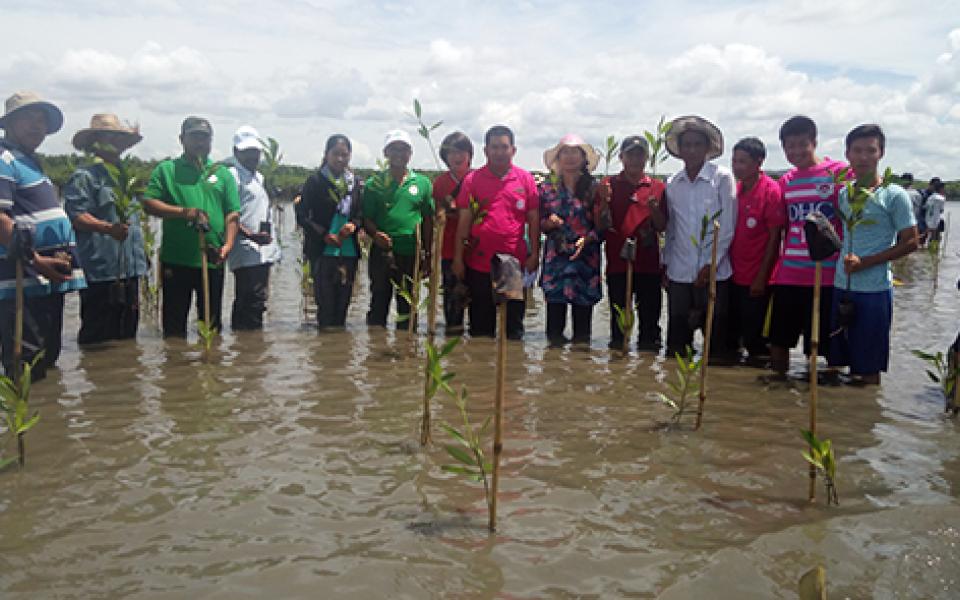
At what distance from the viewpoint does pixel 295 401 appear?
470 centimetres

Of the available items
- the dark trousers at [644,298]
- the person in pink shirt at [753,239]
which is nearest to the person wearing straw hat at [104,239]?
the dark trousers at [644,298]

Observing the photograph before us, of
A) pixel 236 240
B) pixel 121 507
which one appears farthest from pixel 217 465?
pixel 236 240

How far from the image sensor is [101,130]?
19.8ft

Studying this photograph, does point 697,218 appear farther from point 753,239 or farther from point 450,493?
point 450,493

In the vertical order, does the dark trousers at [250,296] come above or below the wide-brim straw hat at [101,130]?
below

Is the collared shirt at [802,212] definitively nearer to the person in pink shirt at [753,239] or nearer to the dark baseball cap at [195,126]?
the person in pink shirt at [753,239]

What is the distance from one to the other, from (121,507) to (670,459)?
2615mm

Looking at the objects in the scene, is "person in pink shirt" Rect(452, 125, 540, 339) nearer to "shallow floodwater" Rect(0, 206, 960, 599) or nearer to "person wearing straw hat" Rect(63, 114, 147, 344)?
"shallow floodwater" Rect(0, 206, 960, 599)

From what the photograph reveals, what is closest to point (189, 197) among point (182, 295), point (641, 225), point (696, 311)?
point (182, 295)

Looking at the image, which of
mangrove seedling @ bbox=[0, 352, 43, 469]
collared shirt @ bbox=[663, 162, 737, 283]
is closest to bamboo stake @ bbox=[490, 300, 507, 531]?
mangrove seedling @ bbox=[0, 352, 43, 469]

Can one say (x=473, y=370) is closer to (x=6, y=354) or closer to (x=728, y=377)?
(x=728, y=377)

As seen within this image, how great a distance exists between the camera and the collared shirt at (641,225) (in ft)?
20.3

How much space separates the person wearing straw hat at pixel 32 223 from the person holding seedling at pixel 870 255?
528cm

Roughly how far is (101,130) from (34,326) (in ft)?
6.59
